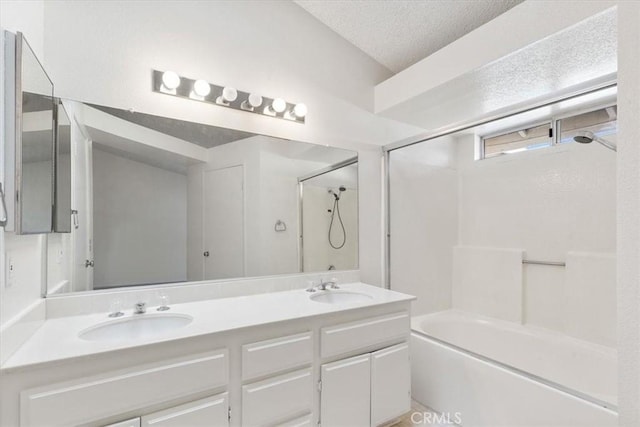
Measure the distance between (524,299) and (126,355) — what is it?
120 inches

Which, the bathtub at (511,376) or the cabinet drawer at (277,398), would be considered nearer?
the cabinet drawer at (277,398)

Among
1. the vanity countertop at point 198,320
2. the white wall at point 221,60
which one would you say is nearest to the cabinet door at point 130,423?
the vanity countertop at point 198,320

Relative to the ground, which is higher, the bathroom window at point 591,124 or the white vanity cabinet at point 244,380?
the bathroom window at point 591,124

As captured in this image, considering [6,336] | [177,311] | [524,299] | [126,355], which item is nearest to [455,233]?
[524,299]

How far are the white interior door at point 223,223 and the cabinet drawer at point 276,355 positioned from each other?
2.17 feet

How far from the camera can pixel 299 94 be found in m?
2.33

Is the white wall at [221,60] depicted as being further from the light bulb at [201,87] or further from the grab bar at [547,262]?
the grab bar at [547,262]

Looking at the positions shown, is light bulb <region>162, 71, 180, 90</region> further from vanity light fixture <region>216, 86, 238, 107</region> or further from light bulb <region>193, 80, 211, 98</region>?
vanity light fixture <region>216, 86, 238, 107</region>

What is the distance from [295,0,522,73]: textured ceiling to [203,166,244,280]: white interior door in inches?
54.8

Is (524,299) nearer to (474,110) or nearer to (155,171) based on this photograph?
(474,110)

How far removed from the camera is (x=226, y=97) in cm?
196

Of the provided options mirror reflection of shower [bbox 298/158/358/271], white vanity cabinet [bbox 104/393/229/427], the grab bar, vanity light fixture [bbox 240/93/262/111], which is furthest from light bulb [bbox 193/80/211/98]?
the grab bar

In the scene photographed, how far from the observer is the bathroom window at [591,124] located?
2.34 metres

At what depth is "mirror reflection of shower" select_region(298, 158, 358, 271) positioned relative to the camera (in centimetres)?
235
